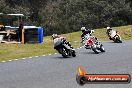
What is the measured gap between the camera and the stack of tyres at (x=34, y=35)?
24.7 meters

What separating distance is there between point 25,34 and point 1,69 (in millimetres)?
12343

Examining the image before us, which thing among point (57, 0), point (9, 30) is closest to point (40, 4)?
point (57, 0)

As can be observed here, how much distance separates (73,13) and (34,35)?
29176mm

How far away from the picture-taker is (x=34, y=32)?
82.2 feet

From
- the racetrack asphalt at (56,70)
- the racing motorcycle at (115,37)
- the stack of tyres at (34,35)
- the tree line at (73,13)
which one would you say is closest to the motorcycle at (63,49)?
the racetrack asphalt at (56,70)

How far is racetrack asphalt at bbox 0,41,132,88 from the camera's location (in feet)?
32.3

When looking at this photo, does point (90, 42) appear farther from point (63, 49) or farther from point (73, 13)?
point (73, 13)

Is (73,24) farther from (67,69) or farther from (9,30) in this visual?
(67,69)

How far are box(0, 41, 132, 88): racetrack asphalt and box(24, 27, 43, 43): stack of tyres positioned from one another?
8602 mm

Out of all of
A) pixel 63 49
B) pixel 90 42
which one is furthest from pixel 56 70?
pixel 90 42

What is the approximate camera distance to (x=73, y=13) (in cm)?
5353

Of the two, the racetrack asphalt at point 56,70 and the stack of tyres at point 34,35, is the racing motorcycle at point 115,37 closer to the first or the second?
the stack of tyres at point 34,35

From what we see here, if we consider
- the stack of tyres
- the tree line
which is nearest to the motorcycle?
the stack of tyres

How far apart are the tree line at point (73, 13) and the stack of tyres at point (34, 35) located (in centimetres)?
2598
